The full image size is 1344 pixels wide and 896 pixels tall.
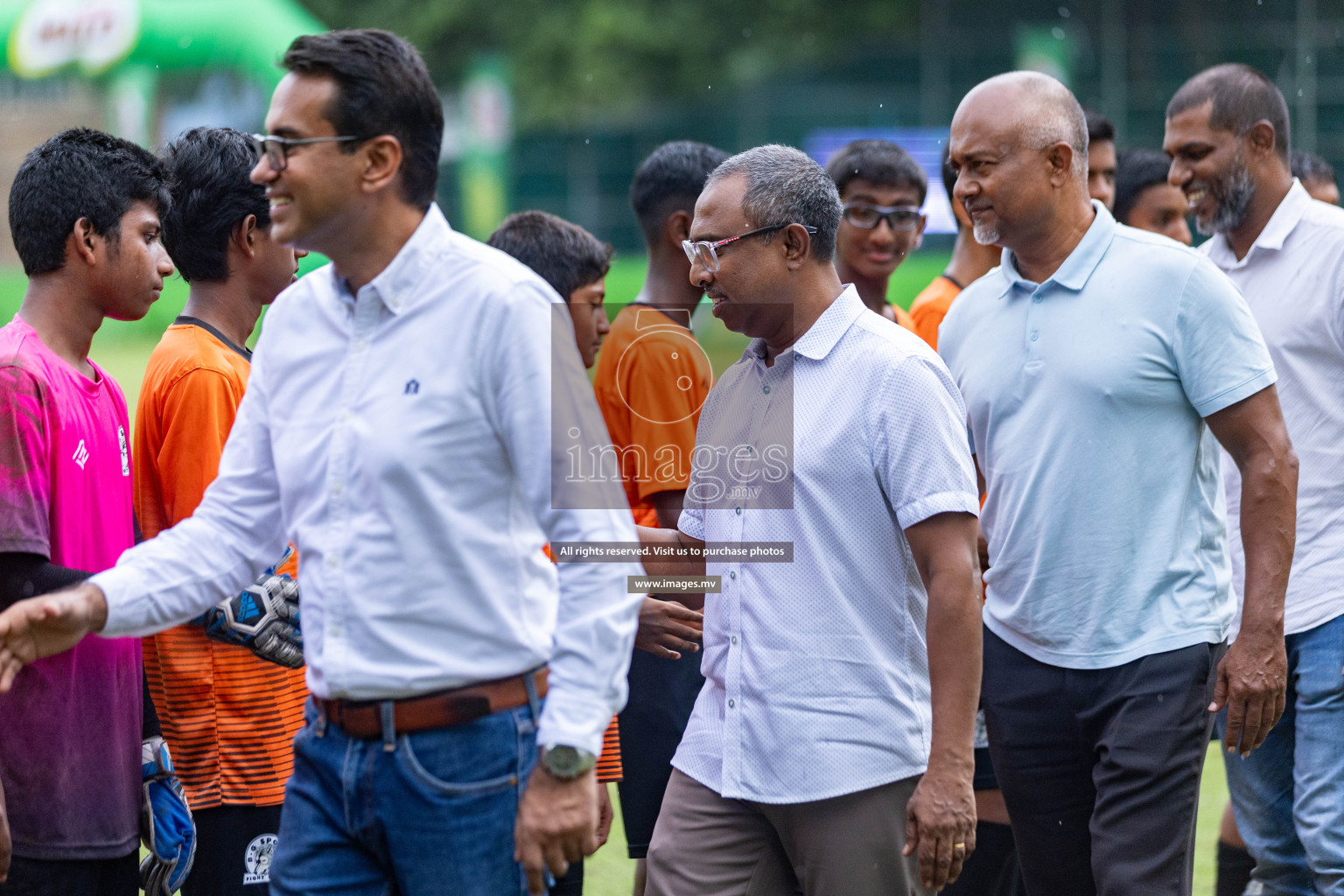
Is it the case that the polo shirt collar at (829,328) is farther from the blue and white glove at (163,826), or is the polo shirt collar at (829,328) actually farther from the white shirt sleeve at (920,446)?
the blue and white glove at (163,826)

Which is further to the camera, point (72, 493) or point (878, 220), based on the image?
point (878, 220)

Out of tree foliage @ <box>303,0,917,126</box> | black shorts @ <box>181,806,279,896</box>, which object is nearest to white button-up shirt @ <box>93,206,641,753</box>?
black shorts @ <box>181,806,279,896</box>

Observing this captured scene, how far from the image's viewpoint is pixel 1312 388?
14.3ft

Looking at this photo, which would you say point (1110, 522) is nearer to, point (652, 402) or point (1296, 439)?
point (1296, 439)

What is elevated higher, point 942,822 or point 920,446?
point 920,446

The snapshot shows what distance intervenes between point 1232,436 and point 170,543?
247cm

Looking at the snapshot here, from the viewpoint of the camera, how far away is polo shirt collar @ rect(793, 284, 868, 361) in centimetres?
331

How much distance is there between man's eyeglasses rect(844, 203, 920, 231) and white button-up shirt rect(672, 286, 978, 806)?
223 centimetres

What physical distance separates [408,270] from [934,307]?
2.91m

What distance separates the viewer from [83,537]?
3355 millimetres

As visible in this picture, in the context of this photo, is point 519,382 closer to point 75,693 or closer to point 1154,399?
point 75,693

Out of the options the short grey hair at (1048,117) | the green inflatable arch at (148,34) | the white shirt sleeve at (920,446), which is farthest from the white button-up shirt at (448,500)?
the green inflatable arch at (148,34)

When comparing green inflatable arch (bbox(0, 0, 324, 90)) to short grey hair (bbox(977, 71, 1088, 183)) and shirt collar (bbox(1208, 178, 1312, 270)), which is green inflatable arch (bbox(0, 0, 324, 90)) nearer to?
shirt collar (bbox(1208, 178, 1312, 270))

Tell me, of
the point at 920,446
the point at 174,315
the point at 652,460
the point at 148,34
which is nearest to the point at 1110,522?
the point at 920,446
